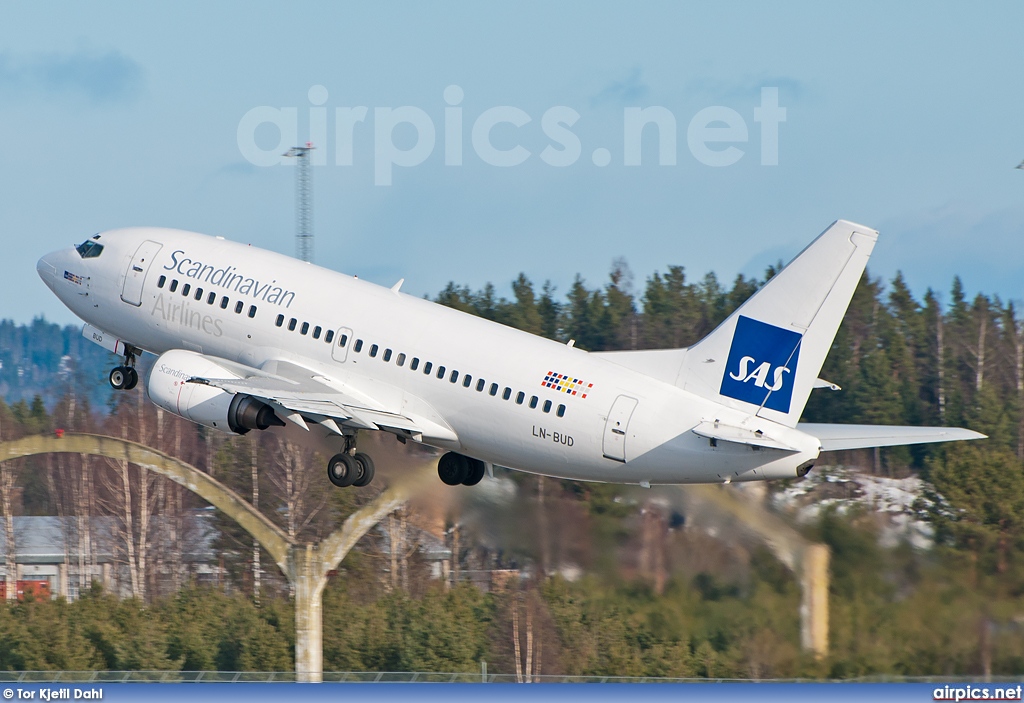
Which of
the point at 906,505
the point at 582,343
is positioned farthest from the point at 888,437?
the point at 582,343

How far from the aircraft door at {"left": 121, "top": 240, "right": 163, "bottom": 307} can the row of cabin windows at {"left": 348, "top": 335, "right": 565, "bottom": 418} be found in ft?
24.4

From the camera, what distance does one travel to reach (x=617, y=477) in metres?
38.8

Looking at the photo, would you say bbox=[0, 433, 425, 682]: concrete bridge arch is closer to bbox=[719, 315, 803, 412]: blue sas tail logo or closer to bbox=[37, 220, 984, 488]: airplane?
bbox=[37, 220, 984, 488]: airplane

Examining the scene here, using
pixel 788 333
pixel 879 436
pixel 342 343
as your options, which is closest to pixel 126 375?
pixel 342 343

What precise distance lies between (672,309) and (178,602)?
59.8 meters

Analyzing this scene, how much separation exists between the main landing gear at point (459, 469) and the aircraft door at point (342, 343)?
5230 mm

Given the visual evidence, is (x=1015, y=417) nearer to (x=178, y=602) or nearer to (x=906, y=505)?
(x=906, y=505)

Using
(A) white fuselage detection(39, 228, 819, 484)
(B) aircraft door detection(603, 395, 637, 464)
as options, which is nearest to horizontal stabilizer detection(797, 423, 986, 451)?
(A) white fuselage detection(39, 228, 819, 484)

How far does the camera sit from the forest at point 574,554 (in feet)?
170

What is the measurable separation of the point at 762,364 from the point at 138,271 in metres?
19.4

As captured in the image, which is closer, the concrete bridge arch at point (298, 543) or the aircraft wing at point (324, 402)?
the aircraft wing at point (324, 402)

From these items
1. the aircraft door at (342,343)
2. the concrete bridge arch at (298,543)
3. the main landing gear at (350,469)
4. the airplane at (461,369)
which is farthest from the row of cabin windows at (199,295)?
the concrete bridge arch at (298,543)

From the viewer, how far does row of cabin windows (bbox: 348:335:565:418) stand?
38844 mm

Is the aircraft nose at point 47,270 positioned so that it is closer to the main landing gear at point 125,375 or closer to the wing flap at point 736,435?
the main landing gear at point 125,375
